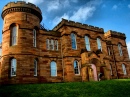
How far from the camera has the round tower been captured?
18812mm

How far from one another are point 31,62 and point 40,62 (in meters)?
1.70

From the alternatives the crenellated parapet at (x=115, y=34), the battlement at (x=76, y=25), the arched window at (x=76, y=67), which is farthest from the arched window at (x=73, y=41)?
the crenellated parapet at (x=115, y=34)

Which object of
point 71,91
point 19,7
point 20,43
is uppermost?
point 19,7

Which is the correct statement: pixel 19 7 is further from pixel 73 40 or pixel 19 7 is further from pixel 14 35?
pixel 73 40

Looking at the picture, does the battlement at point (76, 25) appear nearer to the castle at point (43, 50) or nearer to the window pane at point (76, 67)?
the castle at point (43, 50)

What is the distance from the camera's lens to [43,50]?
2186 cm

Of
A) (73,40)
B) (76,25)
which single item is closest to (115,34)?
(76,25)

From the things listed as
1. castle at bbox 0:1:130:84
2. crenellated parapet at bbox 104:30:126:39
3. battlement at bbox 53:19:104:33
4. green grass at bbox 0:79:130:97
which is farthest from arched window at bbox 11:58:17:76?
crenellated parapet at bbox 104:30:126:39

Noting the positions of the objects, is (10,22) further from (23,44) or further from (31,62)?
(31,62)

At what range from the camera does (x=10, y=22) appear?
20906 mm

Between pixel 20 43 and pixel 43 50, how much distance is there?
3.58m

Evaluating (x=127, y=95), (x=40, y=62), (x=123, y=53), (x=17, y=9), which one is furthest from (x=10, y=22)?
(x=123, y=53)

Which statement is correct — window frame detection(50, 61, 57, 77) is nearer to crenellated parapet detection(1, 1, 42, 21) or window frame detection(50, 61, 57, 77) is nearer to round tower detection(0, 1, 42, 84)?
round tower detection(0, 1, 42, 84)

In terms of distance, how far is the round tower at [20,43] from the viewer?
61.7 ft
